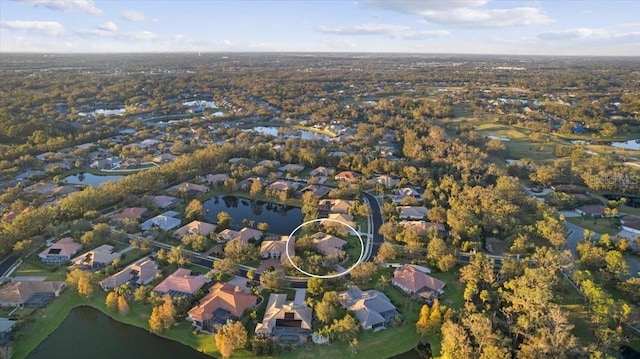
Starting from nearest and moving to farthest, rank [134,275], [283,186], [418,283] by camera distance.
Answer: [418,283] < [134,275] < [283,186]

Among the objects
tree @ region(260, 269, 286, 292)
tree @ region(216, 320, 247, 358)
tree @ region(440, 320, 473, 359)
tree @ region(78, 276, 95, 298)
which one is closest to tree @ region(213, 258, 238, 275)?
tree @ region(260, 269, 286, 292)

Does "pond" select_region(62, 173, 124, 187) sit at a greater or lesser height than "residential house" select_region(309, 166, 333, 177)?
lesser

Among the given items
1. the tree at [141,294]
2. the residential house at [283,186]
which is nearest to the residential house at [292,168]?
the residential house at [283,186]

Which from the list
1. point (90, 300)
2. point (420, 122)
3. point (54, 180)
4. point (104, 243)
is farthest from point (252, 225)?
point (420, 122)

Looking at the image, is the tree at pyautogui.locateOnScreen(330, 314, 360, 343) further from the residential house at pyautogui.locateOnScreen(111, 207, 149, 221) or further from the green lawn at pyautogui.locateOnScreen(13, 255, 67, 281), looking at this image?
the residential house at pyautogui.locateOnScreen(111, 207, 149, 221)

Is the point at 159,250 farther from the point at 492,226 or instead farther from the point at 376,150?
the point at 376,150

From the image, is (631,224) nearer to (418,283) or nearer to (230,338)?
(418,283)

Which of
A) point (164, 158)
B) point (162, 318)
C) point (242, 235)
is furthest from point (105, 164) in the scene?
point (162, 318)
